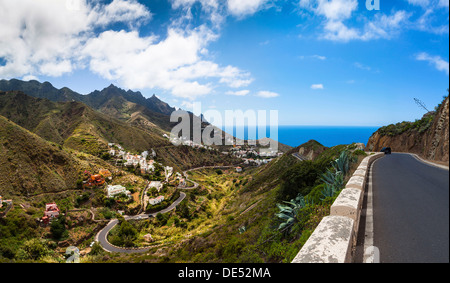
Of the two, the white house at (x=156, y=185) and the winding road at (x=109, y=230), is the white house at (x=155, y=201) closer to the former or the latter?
the winding road at (x=109, y=230)

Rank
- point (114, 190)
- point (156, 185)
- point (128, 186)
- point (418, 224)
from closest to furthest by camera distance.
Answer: point (418, 224)
point (114, 190)
point (128, 186)
point (156, 185)

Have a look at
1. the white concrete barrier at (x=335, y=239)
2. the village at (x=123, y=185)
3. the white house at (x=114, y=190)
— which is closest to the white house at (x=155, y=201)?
the village at (x=123, y=185)

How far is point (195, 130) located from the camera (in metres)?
180

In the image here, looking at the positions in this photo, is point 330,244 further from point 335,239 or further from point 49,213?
point 49,213

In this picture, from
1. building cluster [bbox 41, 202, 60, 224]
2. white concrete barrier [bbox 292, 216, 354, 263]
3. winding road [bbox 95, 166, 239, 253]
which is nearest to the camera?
white concrete barrier [bbox 292, 216, 354, 263]

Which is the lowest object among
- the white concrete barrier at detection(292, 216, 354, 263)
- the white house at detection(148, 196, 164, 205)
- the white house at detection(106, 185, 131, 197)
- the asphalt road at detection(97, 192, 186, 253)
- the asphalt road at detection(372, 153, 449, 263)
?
the asphalt road at detection(97, 192, 186, 253)

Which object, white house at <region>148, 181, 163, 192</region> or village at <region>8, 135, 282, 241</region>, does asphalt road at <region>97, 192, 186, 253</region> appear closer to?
village at <region>8, 135, 282, 241</region>

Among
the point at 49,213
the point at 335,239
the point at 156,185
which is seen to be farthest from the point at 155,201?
the point at 335,239

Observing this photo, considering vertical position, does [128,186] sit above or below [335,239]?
below

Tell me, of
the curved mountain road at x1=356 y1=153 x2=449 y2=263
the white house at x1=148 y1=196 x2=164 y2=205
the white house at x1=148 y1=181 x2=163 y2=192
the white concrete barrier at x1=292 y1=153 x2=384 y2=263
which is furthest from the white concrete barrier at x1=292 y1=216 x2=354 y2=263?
the white house at x1=148 y1=181 x2=163 y2=192

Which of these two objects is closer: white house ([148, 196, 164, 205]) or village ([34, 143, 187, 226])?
village ([34, 143, 187, 226])
